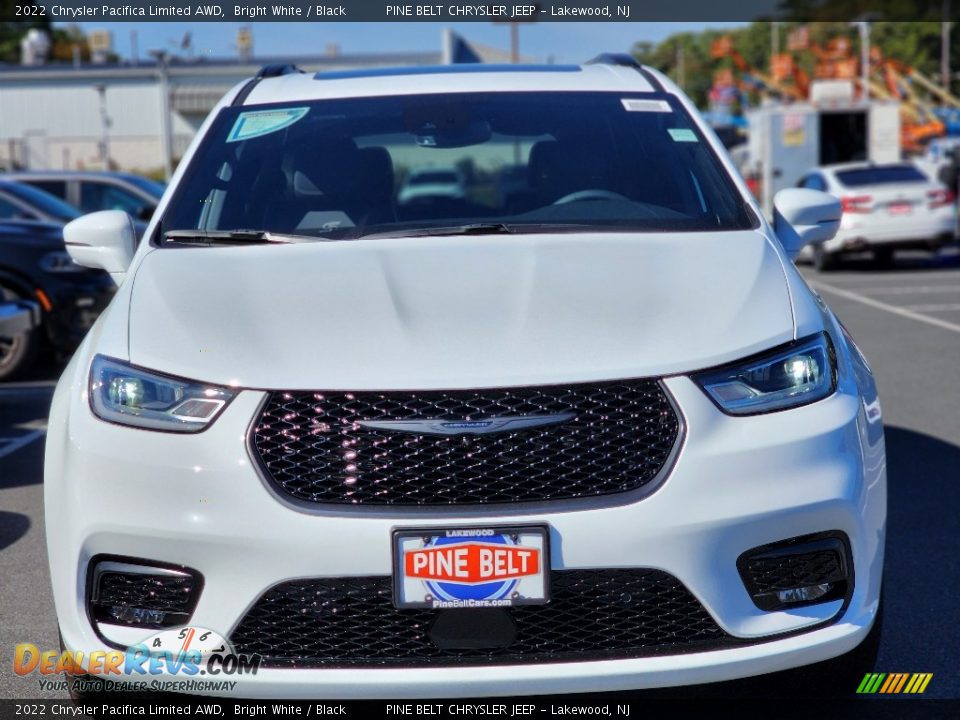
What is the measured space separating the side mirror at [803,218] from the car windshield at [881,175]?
14.9 meters

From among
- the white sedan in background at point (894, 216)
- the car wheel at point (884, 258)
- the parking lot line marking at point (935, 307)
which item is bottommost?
the car wheel at point (884, 258)

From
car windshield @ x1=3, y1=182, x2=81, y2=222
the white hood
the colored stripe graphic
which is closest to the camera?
the white hood

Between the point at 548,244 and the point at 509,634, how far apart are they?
1188 mm

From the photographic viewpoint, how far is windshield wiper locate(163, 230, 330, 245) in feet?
12.4

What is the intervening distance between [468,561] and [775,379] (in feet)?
2.64

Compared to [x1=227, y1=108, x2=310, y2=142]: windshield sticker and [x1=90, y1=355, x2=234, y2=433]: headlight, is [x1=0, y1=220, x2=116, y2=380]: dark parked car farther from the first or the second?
[x1=90, y1=355, x2=234, y2=433]: headlight

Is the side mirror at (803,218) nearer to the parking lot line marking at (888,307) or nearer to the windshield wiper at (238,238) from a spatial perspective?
the windshield wiper at (238,238)

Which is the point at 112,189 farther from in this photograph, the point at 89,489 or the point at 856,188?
the point at 89,489

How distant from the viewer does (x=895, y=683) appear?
11.6 ft

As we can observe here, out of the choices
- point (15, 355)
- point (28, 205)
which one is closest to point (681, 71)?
point (28, 205)

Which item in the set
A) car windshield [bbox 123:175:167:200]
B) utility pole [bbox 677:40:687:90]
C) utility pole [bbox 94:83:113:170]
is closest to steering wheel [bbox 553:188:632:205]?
car windshield [bbox 123:175:167:200]

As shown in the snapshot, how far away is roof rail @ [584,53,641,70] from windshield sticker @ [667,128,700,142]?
2.62ft

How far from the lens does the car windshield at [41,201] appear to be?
12.4m

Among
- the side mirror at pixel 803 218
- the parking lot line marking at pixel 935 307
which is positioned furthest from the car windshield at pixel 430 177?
the side mirror at pixel 803 218
